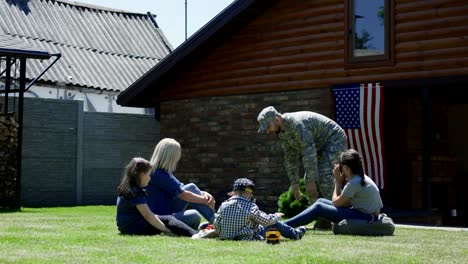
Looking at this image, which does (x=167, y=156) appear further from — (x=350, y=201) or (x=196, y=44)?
(x=196, y=44)

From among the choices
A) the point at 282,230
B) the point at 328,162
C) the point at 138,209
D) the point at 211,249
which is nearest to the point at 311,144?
the point at 328,162

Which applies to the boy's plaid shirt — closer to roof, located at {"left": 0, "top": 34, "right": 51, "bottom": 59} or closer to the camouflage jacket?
the camouflage jacket

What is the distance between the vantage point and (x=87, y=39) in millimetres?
30016

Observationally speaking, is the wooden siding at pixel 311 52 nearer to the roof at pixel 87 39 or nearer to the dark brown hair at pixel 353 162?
the dark brown hair at pixel 353 162

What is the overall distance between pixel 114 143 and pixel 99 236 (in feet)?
42.6

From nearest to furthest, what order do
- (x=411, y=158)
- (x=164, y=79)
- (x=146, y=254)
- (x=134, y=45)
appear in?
(x=146, y=254) < (x=411, y=158) < (x=164, y=79) < (x=134, y=45)

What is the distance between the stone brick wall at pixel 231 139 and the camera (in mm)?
18734

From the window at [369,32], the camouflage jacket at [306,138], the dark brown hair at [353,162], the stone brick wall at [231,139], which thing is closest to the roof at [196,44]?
the stone brick wall at [231,139]

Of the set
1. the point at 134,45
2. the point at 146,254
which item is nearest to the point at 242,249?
the point at 146,254

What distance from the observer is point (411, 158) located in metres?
18.4

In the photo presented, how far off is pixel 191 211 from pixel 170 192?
14.7 inches

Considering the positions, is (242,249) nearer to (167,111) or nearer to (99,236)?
(99,236)

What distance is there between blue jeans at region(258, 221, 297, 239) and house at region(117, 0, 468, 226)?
6.98 meters

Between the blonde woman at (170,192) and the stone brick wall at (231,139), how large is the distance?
24.1 ft
